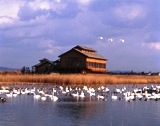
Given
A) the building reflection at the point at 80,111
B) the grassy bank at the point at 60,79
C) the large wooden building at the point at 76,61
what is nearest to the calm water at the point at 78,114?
the building reflection at the point at 80,111

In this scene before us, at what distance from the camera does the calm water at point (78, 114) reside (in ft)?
77.1

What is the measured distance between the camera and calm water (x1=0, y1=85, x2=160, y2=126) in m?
23.5

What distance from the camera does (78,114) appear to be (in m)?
27.2

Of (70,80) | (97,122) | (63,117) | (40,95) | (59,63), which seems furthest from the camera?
(59,63)

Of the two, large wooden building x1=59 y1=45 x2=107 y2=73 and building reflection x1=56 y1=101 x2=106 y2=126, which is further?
large wooden building x1=59 y1=45 x2=107 y2=73

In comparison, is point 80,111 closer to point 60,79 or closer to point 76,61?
point 60,79

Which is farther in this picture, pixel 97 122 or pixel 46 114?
pixel 46 114

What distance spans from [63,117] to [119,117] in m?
3.16

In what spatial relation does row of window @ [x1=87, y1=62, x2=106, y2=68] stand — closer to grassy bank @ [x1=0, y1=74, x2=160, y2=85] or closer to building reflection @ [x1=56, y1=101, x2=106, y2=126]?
grassy bank @ [x1=0, y1=74, x2=160, y2=85]

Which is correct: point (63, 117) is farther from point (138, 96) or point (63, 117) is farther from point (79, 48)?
point (79, 48)

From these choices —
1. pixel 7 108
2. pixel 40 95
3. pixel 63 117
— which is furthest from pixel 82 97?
pixel 63 117

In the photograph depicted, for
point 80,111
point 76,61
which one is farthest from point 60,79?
point 80,111

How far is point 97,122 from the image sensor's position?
78.3 feet

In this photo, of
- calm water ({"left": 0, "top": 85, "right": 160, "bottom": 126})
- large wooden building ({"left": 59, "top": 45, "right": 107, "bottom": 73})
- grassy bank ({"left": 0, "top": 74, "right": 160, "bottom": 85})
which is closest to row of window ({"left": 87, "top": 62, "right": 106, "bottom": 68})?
large wooden building ({"left": 59, "top": 45, "right": 107, "bottom": 73})
